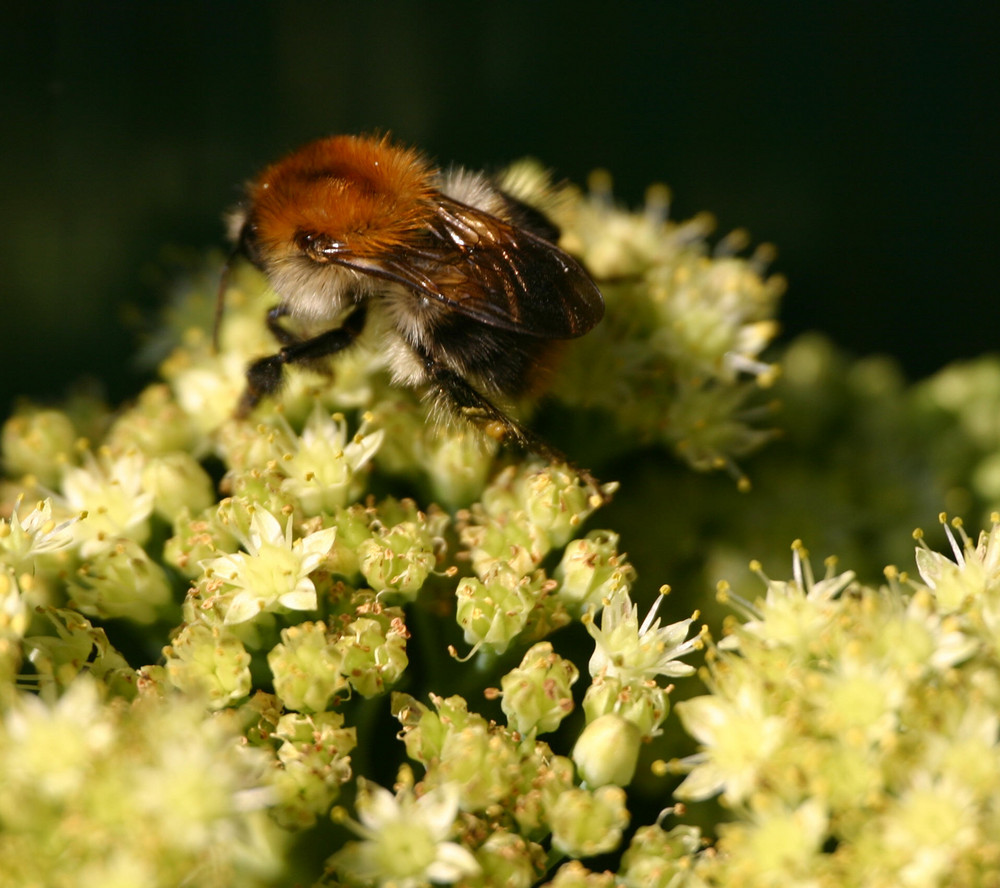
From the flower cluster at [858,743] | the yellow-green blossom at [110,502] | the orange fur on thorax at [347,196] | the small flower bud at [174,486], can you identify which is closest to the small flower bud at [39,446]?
the yellow-green blossom at [110,502]

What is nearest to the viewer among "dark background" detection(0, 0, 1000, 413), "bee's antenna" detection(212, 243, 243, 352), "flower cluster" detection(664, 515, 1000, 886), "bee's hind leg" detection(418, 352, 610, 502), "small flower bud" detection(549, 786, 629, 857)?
"flower cluster" detection(664, 515, 1000, 886)

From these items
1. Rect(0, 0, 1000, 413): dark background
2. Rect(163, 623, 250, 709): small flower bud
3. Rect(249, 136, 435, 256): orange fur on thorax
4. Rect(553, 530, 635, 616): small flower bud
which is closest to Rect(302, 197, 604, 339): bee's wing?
Rect(249, 136, 435, 256): orange fur on thorax

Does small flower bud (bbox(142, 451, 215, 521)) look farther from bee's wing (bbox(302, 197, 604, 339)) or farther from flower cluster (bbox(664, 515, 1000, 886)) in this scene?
flower cluster (bbox(664, 515, 1000, 886))

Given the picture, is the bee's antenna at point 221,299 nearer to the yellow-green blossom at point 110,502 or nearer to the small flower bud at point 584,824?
the yellow-green blossom at point 110,502

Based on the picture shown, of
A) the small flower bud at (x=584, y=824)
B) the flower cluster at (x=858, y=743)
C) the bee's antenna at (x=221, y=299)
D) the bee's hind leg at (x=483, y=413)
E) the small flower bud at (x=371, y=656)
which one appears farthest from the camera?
the bee's antenna at (x=221, y=299)

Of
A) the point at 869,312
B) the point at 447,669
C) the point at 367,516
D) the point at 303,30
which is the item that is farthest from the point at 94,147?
the point at 869,312

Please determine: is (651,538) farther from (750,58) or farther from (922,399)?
(750,58)
